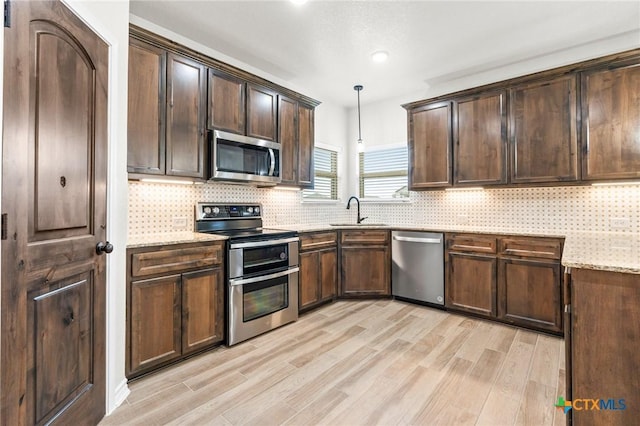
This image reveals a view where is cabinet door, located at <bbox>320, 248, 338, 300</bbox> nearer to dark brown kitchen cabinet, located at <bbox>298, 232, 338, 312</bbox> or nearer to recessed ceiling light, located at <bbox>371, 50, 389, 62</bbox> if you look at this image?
dark brown kitchen cabinet, located at <bbox>298, 232, 338, 312</bbox>

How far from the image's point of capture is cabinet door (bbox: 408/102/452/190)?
11.8ft

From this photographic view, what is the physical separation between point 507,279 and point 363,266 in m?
1.56

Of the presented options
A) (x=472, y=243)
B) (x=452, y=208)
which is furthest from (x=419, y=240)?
(x=452, y=208)

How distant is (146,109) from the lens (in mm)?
2320

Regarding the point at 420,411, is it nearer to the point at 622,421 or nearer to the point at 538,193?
the point at 622,421

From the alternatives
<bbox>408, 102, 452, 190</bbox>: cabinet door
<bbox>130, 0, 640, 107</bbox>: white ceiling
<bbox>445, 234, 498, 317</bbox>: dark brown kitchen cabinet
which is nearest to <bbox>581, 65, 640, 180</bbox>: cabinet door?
<bbox>130, 0, 640, 107</bbox>: white ceiling

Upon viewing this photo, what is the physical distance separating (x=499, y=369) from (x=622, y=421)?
1047 millimetres

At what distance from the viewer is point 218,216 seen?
3.09m

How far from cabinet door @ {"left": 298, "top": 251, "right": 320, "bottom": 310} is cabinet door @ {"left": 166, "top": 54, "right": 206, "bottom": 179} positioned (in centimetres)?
143

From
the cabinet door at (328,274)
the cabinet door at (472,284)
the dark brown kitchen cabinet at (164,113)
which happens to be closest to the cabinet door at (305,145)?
the cabinet door at (328,274)

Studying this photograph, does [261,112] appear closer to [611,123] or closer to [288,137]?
[288,137]

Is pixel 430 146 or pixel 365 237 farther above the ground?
pixel 430 146

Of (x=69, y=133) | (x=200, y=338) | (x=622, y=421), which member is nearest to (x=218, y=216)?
(x=200, y=338)

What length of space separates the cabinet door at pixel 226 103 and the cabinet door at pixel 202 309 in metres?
1.33
